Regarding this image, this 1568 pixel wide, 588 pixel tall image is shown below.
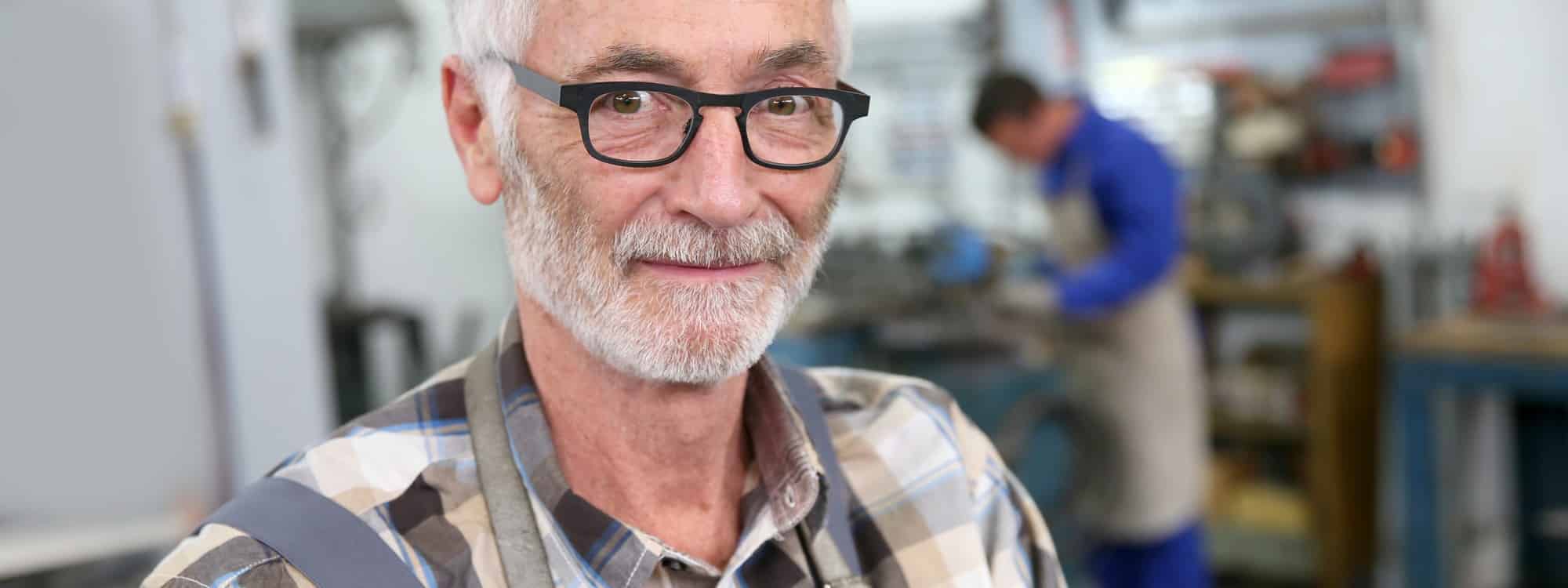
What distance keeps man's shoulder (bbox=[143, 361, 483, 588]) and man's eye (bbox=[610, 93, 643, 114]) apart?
10.2 inches

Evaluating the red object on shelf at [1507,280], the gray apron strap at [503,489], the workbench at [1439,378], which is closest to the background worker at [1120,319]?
the workbench at [1439,378]

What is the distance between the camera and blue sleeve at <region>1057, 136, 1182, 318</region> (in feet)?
8.19

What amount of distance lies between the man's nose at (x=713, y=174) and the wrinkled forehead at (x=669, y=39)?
0.09ft

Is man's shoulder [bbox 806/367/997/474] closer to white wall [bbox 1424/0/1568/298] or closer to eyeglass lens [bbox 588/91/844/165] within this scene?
eyeglass lens [bbox 588/91/844/165]

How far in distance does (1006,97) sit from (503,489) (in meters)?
2.01

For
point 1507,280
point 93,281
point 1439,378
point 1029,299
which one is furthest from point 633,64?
point 1507,280

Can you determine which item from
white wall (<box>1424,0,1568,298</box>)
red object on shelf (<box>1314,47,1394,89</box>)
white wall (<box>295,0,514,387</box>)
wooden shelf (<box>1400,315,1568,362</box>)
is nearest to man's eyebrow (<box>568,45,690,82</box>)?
white wall (<box>295,0,514,387</box>)

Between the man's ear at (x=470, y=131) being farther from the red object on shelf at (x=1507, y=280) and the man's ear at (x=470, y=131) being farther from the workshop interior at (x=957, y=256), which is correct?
the red object on shelf at (x=1507, y=280)

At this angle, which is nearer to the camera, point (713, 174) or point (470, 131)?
point (713, 174)

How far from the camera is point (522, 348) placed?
3.00ft

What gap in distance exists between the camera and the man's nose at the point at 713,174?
78 centimetres

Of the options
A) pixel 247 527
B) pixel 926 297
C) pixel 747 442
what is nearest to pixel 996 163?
pixel 926 297

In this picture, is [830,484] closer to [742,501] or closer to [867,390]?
[742,501]

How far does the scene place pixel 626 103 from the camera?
2.61ft
